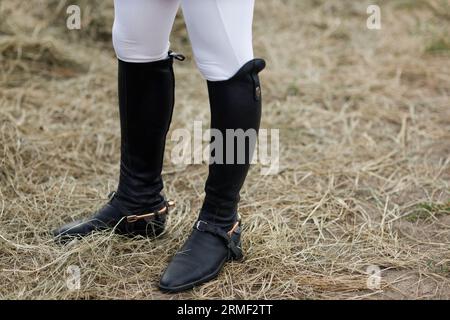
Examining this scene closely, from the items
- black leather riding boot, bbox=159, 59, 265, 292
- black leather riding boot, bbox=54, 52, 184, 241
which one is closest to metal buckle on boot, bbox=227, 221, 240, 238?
black leather riding boot, bbox=159, 59, 265, 292

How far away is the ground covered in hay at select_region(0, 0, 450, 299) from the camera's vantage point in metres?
1.48

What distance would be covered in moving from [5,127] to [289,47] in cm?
149

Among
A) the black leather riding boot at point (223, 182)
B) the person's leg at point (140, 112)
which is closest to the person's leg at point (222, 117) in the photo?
the black leather riding boot at point (223, 182)

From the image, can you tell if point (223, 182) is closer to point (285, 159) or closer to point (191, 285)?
point (191, 285)

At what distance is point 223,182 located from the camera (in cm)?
141

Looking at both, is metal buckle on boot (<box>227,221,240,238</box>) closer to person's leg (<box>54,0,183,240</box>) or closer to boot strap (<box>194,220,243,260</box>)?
boot strap (<box>194,220,243,260</box>)

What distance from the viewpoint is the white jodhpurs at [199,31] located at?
4.13 ft

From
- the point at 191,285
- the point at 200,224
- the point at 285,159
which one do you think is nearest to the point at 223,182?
the point at 200,224

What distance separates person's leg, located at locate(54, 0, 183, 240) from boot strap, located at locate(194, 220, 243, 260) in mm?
175

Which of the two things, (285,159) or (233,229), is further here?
(285,159)

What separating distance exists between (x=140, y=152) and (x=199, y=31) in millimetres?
361

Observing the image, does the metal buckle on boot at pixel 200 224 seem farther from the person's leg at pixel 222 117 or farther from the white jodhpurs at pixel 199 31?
the white jodhpurs at pixel 199 31

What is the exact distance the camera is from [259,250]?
5.11ft
